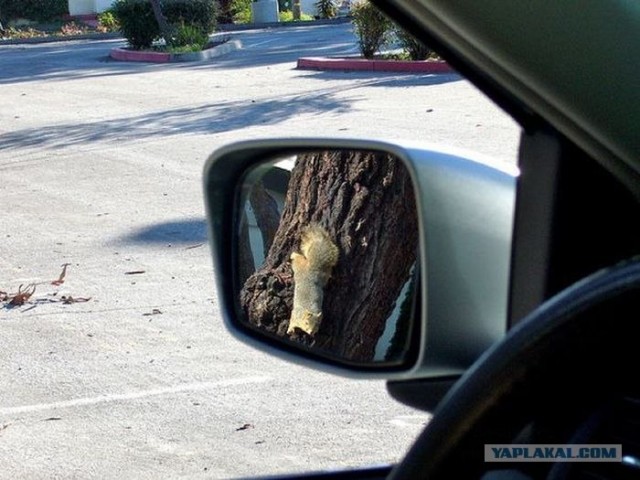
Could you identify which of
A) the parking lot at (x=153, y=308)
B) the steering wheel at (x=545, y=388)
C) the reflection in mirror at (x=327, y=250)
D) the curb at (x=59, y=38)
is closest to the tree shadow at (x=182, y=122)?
the parking lot at (x=153, y=308)

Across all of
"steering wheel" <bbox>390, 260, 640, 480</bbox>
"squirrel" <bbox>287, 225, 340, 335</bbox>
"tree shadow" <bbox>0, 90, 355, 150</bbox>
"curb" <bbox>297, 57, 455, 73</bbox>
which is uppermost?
"steering wheel" <bbox>390, 260, 640, 480</bbox>

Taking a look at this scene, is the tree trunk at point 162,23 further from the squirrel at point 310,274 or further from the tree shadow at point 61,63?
the squirrel at point 310,274

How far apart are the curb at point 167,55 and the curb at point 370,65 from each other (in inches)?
145

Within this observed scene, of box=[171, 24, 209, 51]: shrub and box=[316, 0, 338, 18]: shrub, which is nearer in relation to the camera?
box=[171, 24, 209, 51]: shrub

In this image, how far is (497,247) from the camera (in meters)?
1.65

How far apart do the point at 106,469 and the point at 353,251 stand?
8.90 feet

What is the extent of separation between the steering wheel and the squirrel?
0.80 m

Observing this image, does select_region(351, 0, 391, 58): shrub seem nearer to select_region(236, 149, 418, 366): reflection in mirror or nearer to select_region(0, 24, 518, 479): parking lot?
select_region(0, 24, 518, 479): parking lot

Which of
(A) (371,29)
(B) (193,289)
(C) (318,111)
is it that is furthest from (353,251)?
(A) (371,29)

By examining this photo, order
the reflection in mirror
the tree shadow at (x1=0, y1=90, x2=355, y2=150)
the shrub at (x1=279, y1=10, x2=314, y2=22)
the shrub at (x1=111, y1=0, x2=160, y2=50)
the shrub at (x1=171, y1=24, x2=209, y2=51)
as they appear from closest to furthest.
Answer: the reflection in mirror → the tree shadow at (x1=0, y1=90, x2=355, y2=150) → the shrub at (x1=171, y1=24, x2=209, y2=51) → the shrub at (x1=111, y1=0, x2=160, y2=50) → the shrub at (x1=279, y1=10, x2=314, y2=22)

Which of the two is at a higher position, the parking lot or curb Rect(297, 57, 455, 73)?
curb Rect(297, 57, 455, 73)

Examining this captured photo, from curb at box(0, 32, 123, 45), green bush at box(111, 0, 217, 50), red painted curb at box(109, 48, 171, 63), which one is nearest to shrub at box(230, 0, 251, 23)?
curb at box(0, 32, 123, 45)

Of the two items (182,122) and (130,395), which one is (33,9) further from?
(130,395)

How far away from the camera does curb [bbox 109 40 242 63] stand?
24.1 m
